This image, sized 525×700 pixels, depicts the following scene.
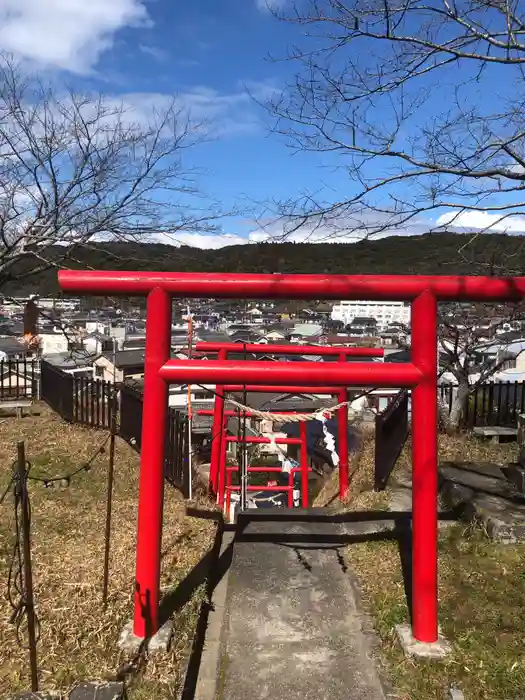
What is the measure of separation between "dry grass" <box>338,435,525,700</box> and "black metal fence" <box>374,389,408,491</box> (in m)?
1.19

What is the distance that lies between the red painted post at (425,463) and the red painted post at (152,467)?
1.63m

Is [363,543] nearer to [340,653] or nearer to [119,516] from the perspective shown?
[340,653]

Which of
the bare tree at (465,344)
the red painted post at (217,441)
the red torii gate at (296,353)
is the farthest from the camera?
the bare tree at (465,344)

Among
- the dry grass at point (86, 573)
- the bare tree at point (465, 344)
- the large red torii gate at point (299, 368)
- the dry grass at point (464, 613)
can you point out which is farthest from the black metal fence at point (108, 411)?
the bare tree at point (465, 344)

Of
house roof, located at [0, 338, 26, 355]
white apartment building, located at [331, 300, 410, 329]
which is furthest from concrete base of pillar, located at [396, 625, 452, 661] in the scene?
white apartment building, located at [331, 300, 410, 329]

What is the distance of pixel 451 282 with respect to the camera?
11.1ft

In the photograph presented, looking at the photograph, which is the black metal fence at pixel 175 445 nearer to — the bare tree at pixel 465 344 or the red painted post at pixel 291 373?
the red painted post at pixel 291 373

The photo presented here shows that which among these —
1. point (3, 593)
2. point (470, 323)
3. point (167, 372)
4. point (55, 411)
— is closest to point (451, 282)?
point (167, 372)

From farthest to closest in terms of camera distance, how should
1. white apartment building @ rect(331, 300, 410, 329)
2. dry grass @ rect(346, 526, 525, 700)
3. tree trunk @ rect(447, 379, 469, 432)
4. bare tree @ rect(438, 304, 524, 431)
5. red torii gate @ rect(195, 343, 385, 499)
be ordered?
white apartment building @ rect(331, 300, 410, 329)
bare tree @ rect(438, 304, 524, 431)
tree trunk @ rect(447, 379, 469, 432)
red torii gate @ rect(195, 343, 385, 499)
dry grass @ rect(346, 526, 525, 700)

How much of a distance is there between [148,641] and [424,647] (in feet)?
5.81

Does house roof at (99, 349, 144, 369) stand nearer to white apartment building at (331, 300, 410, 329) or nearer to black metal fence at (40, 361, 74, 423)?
black metal fence at (40, 361, 74, 423)

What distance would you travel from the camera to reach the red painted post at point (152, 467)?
11.1ft

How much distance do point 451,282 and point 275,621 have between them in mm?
2716

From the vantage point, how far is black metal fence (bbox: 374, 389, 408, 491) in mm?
5945
